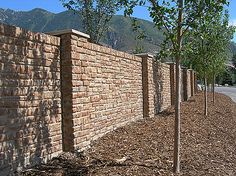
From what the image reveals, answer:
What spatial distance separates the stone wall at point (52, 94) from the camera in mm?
5324

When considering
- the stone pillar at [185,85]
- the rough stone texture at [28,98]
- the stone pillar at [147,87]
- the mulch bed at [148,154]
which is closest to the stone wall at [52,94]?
the rough stone texture at [28,98]

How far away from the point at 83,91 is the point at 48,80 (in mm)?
931

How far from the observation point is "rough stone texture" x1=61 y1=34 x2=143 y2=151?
669 centimetres

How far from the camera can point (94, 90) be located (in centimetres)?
794

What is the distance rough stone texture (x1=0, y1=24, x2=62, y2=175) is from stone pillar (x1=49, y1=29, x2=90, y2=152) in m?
0.11

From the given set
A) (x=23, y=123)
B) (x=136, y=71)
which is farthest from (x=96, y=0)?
(x=23, y=123)

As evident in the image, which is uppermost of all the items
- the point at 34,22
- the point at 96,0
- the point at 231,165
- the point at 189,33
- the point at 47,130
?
the point at 34,22

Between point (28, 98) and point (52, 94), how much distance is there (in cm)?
74

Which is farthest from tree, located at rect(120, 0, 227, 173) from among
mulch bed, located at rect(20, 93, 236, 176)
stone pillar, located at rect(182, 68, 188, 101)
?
stone pillar, located at rect(182, 68, 188, 101)

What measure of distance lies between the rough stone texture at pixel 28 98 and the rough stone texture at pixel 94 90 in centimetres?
18

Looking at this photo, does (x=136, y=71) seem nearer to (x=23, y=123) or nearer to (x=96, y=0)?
(x=23, y=123)

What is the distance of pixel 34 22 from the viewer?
6344 inches

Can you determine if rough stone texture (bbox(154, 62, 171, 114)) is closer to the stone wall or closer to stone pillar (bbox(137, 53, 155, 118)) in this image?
stone pillar (bbox(137, 53, 155, 118))

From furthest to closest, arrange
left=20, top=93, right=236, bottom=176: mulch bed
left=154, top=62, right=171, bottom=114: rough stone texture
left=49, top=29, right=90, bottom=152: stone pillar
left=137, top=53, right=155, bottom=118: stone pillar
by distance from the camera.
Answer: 1. left=154, top=62, right=171, bottom=114: rough stone texture
2. left=137, top=53, right=155, bottom=118: stone pillar
3. left=49, top=29, right=90, bottom=152: stone pillar
4. left=20, top=93, right=236, bottom=176: mulch bed
